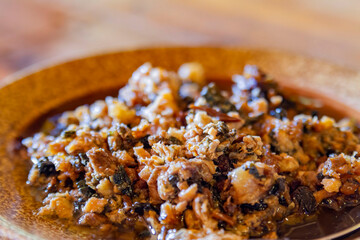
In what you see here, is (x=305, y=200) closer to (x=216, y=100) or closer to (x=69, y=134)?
(x=216, y=100)

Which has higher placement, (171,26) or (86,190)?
(171,26)

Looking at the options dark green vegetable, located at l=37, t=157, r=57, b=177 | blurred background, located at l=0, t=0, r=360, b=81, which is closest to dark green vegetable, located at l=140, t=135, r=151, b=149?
dark green vegetable, located at l=37, t=157, r=57, b=177

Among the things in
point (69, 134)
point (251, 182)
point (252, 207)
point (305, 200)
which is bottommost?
point (305, 200)

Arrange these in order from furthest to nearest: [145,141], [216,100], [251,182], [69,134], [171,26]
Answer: [171,26], [216,100], [69,134], [145,141], [251,182]

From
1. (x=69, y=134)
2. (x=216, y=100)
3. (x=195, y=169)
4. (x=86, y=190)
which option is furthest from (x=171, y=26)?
(x=195, y=169)

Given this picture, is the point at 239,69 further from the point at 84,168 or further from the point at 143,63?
the point at 84,168

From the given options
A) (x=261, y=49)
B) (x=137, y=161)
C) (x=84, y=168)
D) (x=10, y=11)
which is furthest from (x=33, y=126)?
(x=10, y=11)
